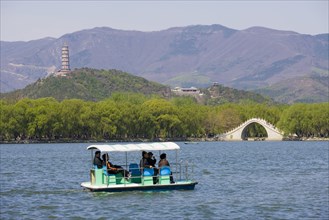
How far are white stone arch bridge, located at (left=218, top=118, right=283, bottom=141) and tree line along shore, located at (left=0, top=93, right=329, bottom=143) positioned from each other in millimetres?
1464

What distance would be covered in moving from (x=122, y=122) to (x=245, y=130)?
118ft

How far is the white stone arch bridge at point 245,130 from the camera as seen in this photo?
17600 cm

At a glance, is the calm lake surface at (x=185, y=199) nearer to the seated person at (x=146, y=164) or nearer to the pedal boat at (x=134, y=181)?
the pedal boat at (x=134, y=181)

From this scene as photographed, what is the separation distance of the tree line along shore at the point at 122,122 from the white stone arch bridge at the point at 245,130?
1.46 meters

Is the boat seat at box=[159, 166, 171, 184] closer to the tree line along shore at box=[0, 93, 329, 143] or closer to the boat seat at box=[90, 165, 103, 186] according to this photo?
the boat seat at box=[90, 165, 103, 186]

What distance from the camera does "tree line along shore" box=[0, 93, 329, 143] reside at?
485 feet

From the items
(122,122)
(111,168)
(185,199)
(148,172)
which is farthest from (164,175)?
(122,122)

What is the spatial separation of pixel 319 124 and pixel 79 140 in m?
47.2

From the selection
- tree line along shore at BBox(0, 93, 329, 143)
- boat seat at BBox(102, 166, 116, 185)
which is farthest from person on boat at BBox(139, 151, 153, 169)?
tree line along shore at BBox(0, 93, 329, 143)

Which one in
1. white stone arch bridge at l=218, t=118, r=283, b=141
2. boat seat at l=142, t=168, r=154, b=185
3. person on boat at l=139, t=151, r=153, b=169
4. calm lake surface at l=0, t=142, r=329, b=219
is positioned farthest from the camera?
white stone arch bridge at l=218, t=118, r=283, b=141

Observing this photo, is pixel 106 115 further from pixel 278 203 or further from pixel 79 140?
pixel 278 203

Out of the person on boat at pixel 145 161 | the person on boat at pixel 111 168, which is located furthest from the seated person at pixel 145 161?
the person on boat at pixel 111 168

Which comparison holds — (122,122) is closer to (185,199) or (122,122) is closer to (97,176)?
(97,176)

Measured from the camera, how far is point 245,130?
602 feet
